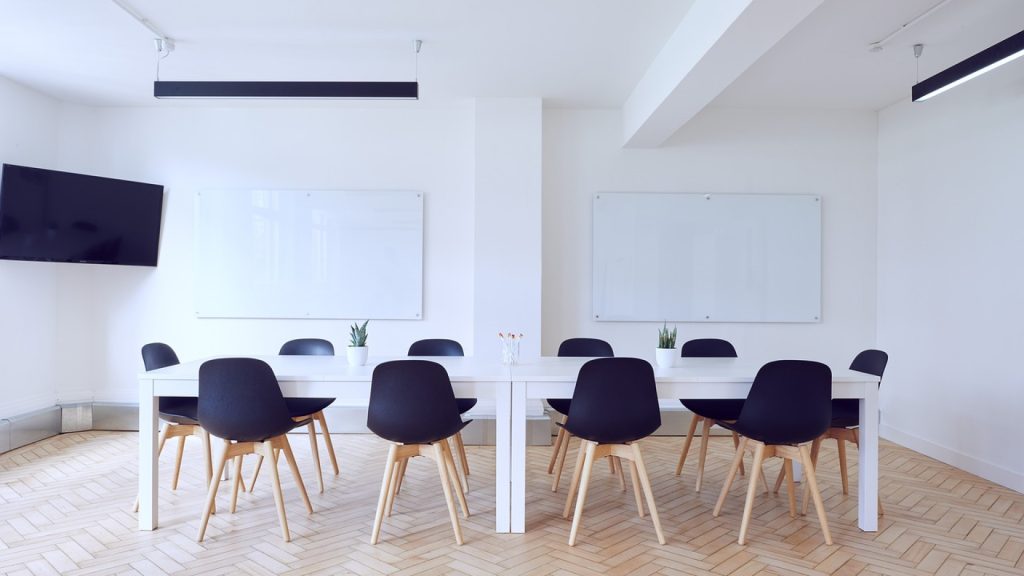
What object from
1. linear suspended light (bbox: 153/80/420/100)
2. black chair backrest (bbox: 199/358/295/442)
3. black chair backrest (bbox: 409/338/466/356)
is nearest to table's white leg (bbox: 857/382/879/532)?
black chair backrest (bbox: 409/338/466/356)

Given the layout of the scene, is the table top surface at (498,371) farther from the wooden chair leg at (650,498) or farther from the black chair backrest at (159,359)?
the wooden chair leg at (650,498)

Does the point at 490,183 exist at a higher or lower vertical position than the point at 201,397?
higher

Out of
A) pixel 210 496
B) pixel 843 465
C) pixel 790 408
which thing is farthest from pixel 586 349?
pixel 210 496

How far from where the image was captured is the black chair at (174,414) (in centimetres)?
341

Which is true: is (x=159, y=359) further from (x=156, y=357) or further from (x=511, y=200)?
(x=511, y=200)

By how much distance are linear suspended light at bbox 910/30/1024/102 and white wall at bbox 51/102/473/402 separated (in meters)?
3.61

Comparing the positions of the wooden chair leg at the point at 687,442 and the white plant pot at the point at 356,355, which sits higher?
Result: the white plant pot at the point at 356,355

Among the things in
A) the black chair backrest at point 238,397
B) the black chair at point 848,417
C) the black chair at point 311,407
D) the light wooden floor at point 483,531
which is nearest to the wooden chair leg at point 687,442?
the light wooden floor at point 483,531

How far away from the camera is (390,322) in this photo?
5.37 metres

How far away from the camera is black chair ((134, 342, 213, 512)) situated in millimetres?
3406

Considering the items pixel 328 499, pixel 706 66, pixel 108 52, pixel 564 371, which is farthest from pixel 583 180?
pixel 108 52

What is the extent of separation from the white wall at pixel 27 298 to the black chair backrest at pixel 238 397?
10.6 ft

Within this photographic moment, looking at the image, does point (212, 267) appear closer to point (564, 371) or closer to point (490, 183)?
point (490, 183)

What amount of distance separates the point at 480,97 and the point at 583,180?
49.0 inches
